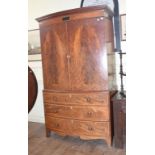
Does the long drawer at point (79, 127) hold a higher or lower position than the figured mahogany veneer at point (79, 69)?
lower

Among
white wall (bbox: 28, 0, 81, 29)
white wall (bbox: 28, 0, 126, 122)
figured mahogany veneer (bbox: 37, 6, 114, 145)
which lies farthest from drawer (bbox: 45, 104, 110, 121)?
white wall (bbox: 28, 0, 81, 29)

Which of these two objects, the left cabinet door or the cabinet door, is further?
the left cabinet door

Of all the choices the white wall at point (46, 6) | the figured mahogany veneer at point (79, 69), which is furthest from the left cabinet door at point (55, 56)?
the white wall at point (46, 6)

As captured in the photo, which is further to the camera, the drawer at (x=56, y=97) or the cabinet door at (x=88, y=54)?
the drawer at (x=56, y=97)

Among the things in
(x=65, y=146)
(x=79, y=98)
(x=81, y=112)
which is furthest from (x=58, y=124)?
(x=79, y=98)

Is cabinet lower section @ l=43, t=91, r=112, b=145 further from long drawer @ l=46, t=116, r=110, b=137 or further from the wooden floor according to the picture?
the wooden floor

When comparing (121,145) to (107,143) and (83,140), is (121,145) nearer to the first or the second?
(107,143)

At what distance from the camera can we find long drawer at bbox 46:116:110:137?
263 cm

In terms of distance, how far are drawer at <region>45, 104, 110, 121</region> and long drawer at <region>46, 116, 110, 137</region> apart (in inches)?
2.6

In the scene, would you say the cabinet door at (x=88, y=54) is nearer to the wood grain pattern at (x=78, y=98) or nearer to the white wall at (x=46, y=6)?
the wood grain pattern at (x=78, y=98)

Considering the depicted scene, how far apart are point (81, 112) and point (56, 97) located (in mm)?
457

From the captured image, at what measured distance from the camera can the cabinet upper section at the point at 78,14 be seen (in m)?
2.52

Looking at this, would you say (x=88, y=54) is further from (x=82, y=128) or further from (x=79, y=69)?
(x=82, y=128)
